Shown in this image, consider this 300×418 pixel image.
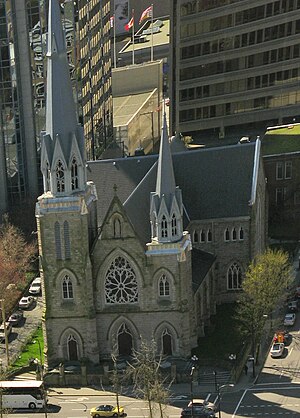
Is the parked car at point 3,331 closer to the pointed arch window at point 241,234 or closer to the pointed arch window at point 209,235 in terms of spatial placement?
the pointed arch window at point 209,235

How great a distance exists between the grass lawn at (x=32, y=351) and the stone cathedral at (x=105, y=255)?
3544 mm

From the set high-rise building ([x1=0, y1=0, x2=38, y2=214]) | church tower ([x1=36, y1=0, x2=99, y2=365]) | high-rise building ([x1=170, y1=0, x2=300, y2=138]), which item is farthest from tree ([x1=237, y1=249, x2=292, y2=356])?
high-rise building ([x1=170, y1=0, x2=300, y2=138])

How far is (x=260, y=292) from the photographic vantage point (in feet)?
358

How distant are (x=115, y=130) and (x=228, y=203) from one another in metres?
60.9

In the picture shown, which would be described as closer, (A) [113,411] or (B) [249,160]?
(A) [113,411]

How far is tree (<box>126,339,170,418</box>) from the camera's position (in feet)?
298

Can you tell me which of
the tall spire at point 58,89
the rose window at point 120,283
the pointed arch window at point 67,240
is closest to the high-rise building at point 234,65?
the tall spire at point 58,89

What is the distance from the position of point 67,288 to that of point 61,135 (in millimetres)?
16510

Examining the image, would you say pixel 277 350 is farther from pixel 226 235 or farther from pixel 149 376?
pixel 149 376

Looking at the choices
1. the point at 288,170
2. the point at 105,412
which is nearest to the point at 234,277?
the point at 288,170

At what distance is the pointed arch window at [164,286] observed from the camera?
10456cm

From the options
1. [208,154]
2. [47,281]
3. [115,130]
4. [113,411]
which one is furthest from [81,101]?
[113,411]

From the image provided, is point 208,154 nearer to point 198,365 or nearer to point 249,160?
point 249,160

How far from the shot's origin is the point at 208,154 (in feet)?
388
